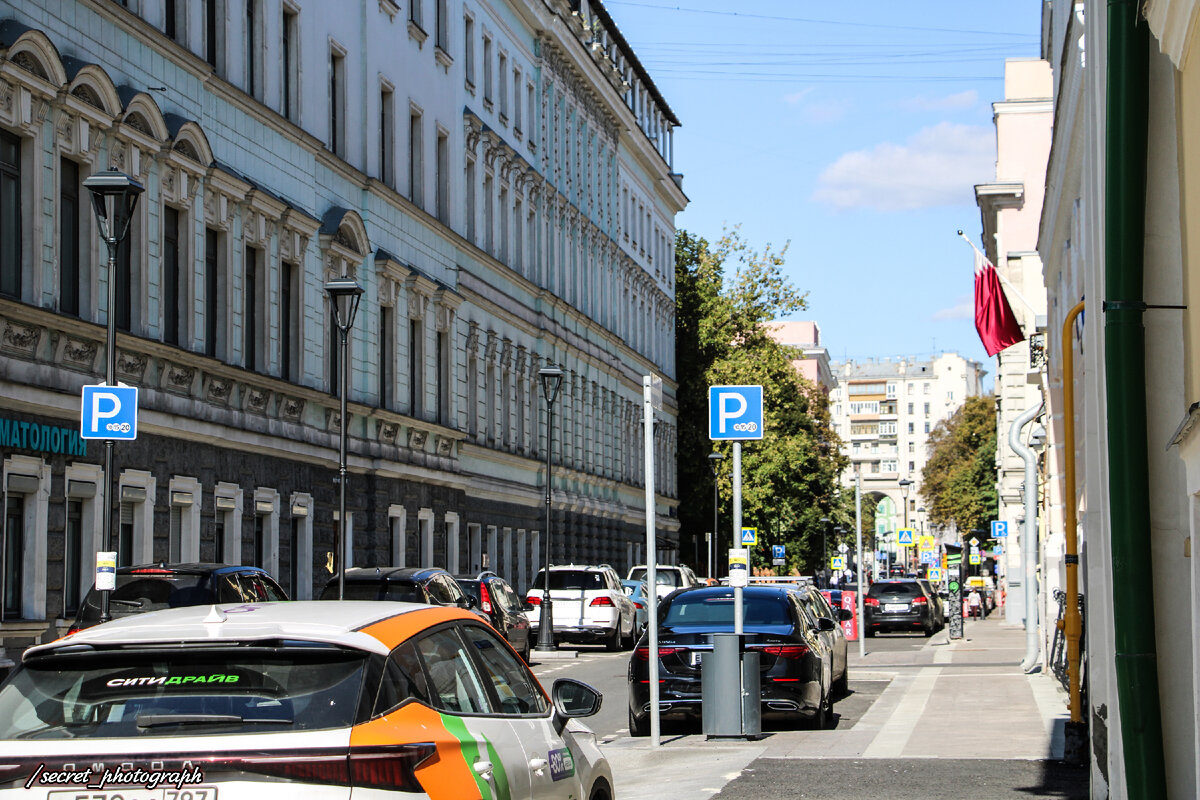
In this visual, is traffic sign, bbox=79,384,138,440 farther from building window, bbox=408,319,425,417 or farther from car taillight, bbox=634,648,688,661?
building window, bbox=408,319,425,417

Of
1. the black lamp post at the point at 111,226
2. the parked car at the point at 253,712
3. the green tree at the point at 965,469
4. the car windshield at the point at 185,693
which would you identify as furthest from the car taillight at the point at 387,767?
the green tree at the point at 965,469

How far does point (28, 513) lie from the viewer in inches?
912

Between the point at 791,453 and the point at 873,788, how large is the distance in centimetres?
6433

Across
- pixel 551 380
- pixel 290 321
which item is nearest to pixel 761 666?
pixel 290 321

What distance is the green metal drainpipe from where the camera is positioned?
8227mm

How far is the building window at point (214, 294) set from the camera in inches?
1185

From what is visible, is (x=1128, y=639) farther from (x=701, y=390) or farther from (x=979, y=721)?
(x=701, y=390)

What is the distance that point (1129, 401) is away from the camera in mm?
8422

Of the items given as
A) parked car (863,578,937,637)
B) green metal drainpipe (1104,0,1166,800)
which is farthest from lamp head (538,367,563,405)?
green metal drainpipe (1104,0,1166,800)

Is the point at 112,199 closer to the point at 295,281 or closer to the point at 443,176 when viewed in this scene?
the point at 295,281

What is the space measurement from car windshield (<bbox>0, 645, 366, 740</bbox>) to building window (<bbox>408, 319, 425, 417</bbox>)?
1420 inches

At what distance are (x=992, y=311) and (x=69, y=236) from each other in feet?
45.7

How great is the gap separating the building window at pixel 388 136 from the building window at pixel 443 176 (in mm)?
4295

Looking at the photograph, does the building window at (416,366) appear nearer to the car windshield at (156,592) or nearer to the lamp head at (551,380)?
the lamp head at (551,380)
